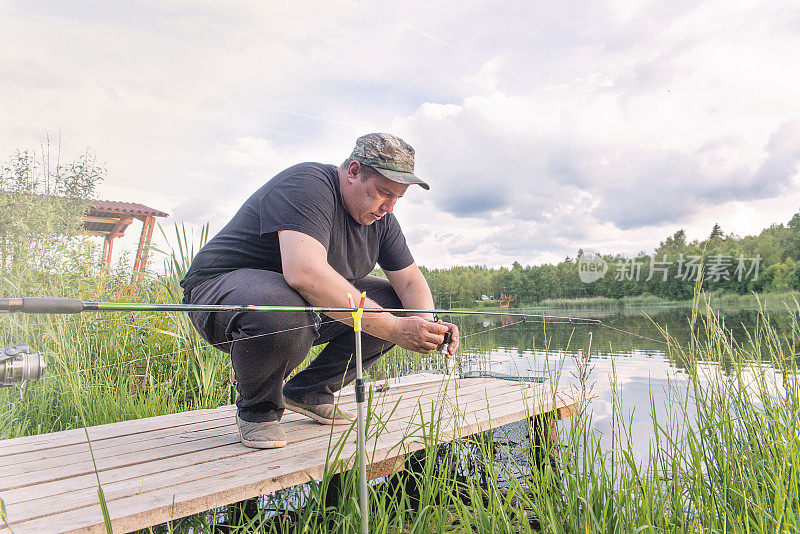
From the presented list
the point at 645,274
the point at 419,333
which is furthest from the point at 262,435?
the point at 645,274

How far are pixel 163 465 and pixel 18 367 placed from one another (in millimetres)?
810

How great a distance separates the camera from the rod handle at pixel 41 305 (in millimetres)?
902

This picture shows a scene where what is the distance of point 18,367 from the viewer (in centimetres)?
115

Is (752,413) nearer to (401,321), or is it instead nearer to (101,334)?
(401,321)

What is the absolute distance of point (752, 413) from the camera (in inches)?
75.6

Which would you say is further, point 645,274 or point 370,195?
point 645,274

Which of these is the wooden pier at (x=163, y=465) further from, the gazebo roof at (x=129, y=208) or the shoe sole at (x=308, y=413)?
the gazebo roof at (x=129, y=208)

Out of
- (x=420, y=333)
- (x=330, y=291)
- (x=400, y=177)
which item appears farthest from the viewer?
(x=400, y=177)

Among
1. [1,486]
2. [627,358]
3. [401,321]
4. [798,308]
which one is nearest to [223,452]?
[1,486]

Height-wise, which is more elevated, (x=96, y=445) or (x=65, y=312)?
(x=65, y=312)

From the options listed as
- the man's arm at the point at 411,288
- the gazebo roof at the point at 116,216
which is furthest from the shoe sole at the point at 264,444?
the gazebo roof at the point at 116,216

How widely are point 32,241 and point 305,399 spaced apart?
5321 millimetres

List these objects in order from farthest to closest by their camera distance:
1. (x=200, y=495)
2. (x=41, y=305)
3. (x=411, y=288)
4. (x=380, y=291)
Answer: (x=380, y=291) → (x=411, y=288) → (x=200, y=495) → (x=41, y=305)

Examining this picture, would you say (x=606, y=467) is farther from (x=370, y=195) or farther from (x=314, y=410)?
(x=370, y=195)
